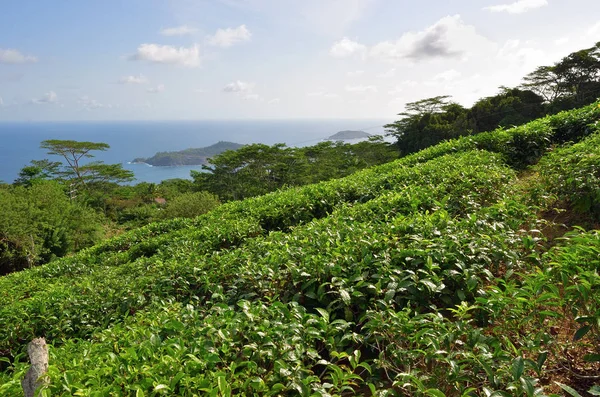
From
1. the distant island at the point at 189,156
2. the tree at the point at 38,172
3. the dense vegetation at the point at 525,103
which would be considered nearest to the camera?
the dense vegetation at the point at 525,103

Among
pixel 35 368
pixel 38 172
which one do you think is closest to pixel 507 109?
pixel 35 368

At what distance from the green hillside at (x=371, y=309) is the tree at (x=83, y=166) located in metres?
35.4

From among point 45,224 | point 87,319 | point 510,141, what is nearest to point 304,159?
point 45,224

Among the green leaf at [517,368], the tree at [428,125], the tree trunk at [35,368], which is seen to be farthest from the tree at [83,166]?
the green leaf at [517,368]

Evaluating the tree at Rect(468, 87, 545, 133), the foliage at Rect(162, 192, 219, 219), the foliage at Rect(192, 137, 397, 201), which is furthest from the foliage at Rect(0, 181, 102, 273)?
the tree at Rect(468, 87, 545, 133)

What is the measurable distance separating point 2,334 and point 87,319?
2.70 ft

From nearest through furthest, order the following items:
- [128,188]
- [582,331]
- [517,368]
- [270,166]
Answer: [517,368]
[582,331]
[270,166]
[128,188]

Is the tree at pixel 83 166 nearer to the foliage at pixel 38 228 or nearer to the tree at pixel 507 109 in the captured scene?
the foliage at pixel 38 228

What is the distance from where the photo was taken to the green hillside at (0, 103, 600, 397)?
1.46 m

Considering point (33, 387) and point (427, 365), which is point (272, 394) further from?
point (33, 387)

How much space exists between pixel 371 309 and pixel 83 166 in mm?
40843

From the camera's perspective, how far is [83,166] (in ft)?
118

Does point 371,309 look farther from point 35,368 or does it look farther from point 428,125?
point 428,125

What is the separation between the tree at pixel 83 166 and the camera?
33.7 m
